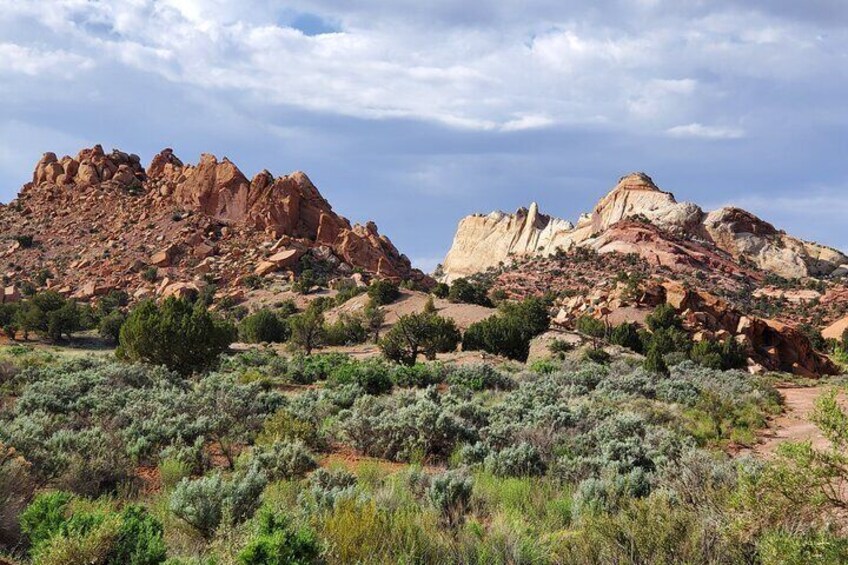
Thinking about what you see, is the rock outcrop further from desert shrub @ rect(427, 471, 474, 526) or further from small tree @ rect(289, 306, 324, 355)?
desert shrub @ rect(427, 471, 474, 526)


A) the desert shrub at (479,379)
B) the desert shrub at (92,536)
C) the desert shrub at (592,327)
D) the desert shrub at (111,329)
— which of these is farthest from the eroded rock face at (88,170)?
the desert shrub at (92,536)

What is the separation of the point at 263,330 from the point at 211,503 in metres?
40.7

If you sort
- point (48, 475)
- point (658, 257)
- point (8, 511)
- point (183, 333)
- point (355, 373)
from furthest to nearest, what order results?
point (658, 257) → point (183, 333) → point (355, 373) → point (48, 475) → point (8, 511)

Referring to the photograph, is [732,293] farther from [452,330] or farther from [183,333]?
[183,333]

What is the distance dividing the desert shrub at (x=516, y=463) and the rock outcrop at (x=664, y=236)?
80568 mm

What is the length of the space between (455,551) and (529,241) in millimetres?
123566

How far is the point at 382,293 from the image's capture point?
53312 mm

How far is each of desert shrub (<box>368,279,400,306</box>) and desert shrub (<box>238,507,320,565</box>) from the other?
47.4 meters

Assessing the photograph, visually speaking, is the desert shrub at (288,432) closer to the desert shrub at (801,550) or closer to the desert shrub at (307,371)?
the desert shrub at (801,550)

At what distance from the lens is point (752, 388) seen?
24516mm

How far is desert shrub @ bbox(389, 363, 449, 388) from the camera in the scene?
19.8 metres

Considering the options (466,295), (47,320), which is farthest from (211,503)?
(466,295)

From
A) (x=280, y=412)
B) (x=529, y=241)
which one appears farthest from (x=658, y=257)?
(x=280, y=412)

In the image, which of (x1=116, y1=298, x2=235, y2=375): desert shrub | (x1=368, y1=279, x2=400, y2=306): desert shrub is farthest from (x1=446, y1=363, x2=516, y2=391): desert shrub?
(x1=368, y1=279, x2=400, y2=306): desert shrub
